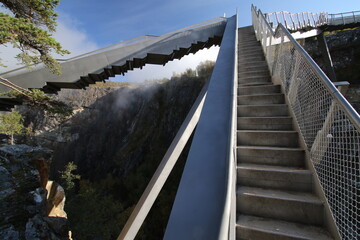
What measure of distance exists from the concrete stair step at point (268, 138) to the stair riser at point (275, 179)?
1.83 feet

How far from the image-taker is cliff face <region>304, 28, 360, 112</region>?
1281 centimetres

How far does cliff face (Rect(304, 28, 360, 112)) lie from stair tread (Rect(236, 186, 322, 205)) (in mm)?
15134

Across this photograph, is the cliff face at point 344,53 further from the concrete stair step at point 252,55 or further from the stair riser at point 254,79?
the stair riser at point 254,79

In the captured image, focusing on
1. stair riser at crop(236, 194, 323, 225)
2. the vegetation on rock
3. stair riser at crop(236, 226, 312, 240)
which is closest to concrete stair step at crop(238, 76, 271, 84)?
stair riser at crop(236, 194, 323, 225)

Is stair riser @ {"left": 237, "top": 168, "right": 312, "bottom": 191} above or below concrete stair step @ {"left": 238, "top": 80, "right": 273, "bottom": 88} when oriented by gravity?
below

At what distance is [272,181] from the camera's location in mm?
1983

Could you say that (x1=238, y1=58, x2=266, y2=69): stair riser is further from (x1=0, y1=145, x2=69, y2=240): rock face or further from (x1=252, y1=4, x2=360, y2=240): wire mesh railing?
(x1=0, y1=145, x2=69, y2=240): rock face

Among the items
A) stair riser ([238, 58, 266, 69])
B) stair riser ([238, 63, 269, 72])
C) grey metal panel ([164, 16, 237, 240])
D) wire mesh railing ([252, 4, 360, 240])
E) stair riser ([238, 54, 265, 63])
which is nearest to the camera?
grey metal panel ([164, 16, 237, 240])

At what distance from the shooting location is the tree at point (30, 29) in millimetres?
3643

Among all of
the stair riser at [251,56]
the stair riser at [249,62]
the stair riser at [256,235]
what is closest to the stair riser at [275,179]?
the stair riser at [256,235]

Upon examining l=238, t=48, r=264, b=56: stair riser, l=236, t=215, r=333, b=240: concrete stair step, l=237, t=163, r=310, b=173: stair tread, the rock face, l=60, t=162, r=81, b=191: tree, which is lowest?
l=60, t=162, r=81, b=191: tree

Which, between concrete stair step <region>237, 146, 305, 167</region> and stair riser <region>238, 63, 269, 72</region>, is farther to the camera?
stair riser <region>238, 63, 269, 72</region>

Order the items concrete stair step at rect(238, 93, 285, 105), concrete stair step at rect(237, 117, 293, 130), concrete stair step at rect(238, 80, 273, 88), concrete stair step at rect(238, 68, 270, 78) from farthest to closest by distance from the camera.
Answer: concrete stair step at rect(238, 68, 270, 78)
concrete stair step at rect(238, 80, 273, 88)
concrete stair step at rect(238, 93, 285, 105)
concrete stair step at rect(237, 117, 293, 130)

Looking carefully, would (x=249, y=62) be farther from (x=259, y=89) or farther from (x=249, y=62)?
(x=259, y=89)
